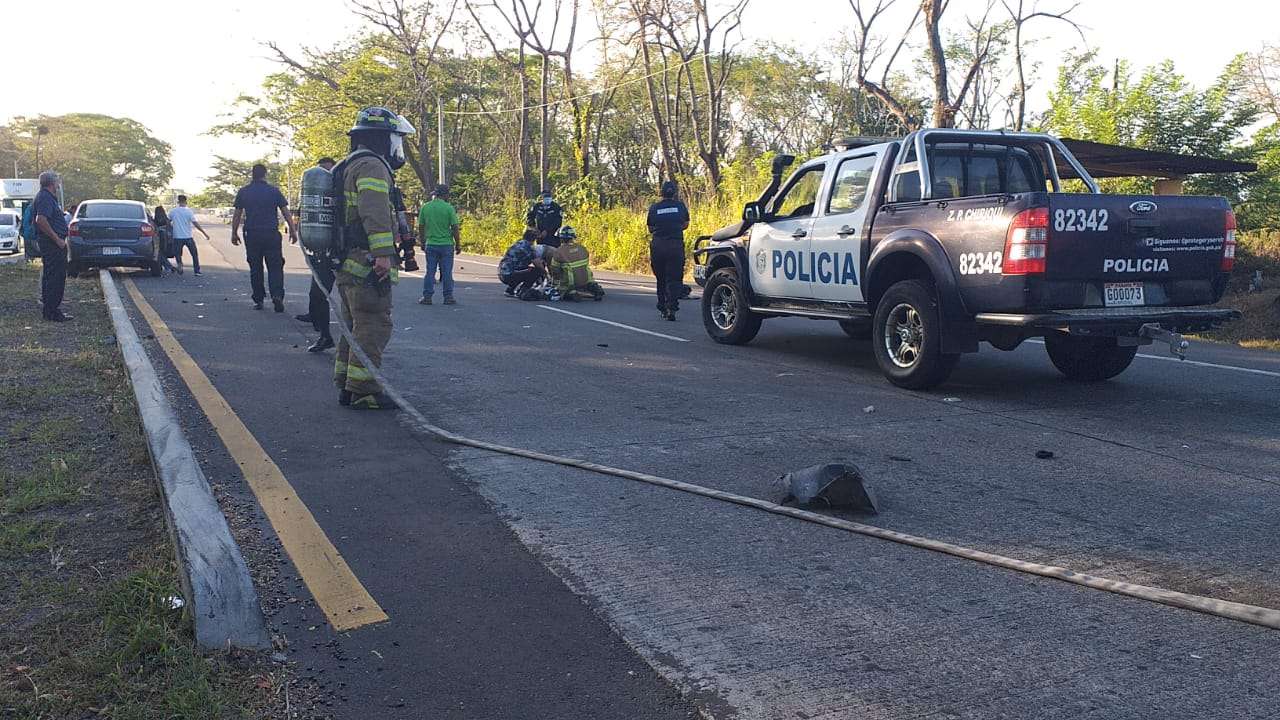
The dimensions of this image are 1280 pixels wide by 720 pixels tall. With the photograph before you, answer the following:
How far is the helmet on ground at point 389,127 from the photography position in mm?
7031

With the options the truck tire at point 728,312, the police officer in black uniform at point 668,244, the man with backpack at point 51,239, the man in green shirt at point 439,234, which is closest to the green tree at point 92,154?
the man in green shirt at point 439,234

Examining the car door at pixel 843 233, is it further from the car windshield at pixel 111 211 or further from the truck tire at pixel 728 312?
the car windshield at pixel 111 211

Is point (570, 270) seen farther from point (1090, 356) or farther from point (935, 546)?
point (935, 546)

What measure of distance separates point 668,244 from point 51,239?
7.13 metres

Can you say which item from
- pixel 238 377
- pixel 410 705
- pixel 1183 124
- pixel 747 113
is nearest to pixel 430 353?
pixel 238 377

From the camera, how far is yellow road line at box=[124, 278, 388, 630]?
3.60 m

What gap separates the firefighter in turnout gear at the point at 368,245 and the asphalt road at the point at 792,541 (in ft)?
1.36

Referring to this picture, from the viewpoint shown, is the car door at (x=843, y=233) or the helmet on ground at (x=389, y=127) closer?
the helmet on ground at (x=389, y=127)

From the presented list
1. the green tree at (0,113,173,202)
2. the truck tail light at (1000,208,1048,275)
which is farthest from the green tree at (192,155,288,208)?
the truck tail light at (1000,208,1048,275)

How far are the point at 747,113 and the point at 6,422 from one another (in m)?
48.6

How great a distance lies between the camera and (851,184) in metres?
9.08

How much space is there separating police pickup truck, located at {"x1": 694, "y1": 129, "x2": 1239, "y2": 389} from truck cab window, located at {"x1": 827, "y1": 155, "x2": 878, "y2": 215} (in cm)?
2

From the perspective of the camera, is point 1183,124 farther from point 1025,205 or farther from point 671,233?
point 1025,205

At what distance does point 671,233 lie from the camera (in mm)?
13234
